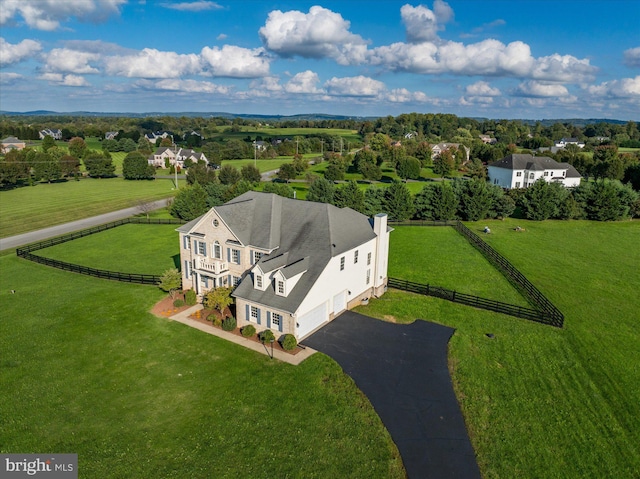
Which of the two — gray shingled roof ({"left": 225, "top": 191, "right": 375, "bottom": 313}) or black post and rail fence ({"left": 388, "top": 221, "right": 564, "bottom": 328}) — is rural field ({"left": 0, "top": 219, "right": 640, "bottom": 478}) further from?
gray shingled roof ({"left": 225, "top": 191, "right": 375, "bottom": 313})

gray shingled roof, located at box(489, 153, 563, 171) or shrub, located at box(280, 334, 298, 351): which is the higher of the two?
gray shingled roof, located at box(489, 153, 563, 171)

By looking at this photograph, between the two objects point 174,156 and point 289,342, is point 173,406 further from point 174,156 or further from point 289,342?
point 174,156

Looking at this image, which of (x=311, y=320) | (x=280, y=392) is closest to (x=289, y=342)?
(x=311, y=320)

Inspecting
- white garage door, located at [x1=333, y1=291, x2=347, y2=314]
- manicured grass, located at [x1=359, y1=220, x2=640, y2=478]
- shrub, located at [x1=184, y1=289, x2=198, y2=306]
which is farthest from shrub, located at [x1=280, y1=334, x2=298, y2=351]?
shrub, located at [x1=184, y1=289, x2=198, y2=306]

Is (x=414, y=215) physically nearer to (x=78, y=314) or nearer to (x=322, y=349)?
(x=322, y=349)

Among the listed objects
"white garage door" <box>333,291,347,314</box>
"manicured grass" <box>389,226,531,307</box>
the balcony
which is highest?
the balcony

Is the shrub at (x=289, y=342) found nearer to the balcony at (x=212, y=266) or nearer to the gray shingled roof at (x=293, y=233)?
the gray shingled roof at (x=293, y=233)
